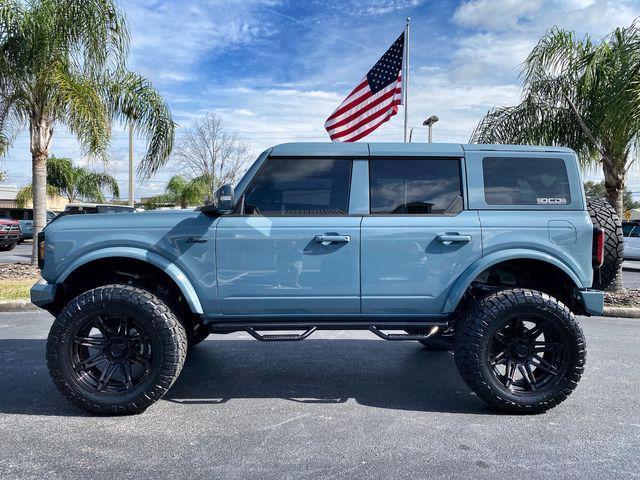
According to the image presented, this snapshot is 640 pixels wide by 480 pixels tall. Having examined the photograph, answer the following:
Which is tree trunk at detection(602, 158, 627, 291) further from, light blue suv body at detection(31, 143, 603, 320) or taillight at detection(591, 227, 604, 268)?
light blue suv body at detection(31, 143, 603, 320)

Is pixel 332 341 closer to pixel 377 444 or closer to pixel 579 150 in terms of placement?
pixel 377 444

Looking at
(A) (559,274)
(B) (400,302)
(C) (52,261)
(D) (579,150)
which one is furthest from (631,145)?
(C) (52,261)

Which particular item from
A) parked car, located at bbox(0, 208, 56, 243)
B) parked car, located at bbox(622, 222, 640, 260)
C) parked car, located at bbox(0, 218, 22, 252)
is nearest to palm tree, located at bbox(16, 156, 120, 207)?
parked car, located at bbox(0, 208, 56, 243)

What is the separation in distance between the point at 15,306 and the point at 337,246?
6367mm

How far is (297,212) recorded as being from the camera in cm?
383

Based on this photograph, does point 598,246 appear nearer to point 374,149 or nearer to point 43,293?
point 374,149

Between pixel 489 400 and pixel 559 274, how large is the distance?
46.8 inches

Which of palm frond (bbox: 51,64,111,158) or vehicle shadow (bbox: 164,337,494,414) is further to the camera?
palm frond (bbox: 51,64,111,158)

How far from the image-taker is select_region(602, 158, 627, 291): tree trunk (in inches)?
346

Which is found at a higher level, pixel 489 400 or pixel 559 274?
pixel 559 274

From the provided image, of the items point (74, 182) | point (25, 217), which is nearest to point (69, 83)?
point (25, 217)

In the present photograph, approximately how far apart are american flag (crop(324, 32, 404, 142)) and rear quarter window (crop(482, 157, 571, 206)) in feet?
18.8

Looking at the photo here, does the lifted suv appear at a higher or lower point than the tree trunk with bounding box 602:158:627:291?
lower

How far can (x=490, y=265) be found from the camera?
3740mm
